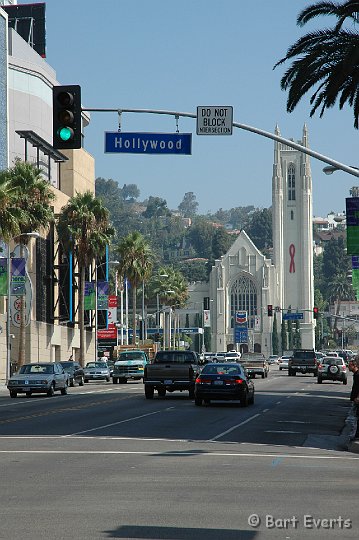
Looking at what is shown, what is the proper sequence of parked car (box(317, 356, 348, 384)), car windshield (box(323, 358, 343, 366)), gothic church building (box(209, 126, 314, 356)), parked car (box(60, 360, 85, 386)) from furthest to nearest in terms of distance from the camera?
gothic church building (box(209, 126, 314, 356)) → car windshield (box(323, 358, 343, 366)) → parked car (box(317, 356, 348, 384)) → parked car (box(60, 360, 85, 386))

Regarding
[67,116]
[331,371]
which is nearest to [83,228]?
[331,371]

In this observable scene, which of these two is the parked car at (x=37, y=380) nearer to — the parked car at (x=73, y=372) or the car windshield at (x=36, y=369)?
the car windshield at (x=36, y=369)

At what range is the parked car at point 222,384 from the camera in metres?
39.2

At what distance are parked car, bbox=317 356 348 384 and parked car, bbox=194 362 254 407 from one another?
106 ft

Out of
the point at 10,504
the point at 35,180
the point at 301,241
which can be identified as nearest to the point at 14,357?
the point at 35,180

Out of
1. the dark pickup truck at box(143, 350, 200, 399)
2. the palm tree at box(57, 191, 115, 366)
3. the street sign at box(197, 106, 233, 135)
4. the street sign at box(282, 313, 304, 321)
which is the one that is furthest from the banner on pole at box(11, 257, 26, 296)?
the street sign at box(282, 313, 304, 321)

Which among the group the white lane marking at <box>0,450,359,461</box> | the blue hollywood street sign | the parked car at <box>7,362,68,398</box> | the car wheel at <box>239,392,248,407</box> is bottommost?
the white lane marking at <box>0,450,359,461</box>

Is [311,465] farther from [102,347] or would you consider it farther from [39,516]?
[102,347]

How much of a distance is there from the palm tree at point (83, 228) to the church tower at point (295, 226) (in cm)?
11226

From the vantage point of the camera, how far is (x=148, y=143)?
97.8 ft

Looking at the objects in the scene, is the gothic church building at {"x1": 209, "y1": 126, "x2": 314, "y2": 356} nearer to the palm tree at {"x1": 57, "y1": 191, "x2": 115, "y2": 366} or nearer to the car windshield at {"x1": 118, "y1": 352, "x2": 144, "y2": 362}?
the palm tree at {"x1": 57, "y1": 191, "x2": 115, "y2": 366}

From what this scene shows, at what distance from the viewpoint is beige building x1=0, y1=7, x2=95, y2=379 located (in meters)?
90.3

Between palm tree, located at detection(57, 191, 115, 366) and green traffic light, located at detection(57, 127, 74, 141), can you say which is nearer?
green traffic light, located at detection(57, 127, 74, 141)

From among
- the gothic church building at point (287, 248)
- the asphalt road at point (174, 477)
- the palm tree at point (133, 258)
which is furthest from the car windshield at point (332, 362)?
the gothic church building at point (287, 248)
